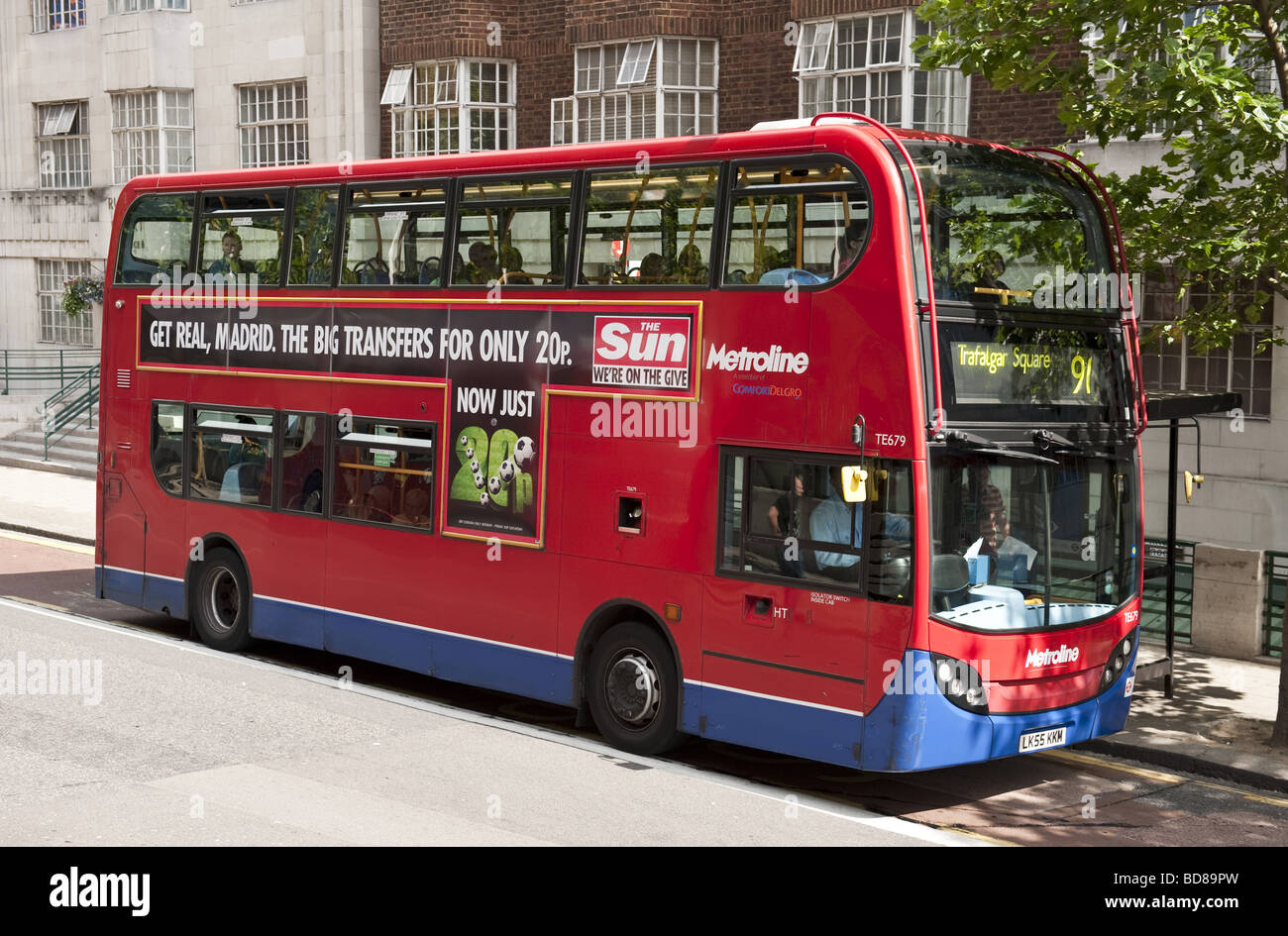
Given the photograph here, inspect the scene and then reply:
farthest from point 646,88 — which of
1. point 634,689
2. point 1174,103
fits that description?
point 634,689

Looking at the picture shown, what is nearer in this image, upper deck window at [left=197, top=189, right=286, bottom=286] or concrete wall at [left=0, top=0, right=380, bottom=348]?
upper deck window at [left=197, top=189, right=286, bottom=286]

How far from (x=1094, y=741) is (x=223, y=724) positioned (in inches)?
252

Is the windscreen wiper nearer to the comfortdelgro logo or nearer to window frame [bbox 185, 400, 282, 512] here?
the comfortdelgro logo

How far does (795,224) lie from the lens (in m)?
9.33

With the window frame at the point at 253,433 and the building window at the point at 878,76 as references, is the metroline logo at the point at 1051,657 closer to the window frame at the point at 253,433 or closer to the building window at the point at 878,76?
the window frame at the point at 253,433

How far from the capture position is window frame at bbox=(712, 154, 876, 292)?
29.2 ft

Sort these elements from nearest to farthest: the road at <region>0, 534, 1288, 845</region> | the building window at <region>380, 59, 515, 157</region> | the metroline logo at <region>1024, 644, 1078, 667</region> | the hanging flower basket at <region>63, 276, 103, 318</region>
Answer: the road at <region>0, 534, 1288, 845</region> < the metroline logo at <region>1024, 644, 1078, 667</region> < the building window at <region>380, 59, 515, 157</region> < the hanging flower basket at <region>63, 276, 103, 318</region>

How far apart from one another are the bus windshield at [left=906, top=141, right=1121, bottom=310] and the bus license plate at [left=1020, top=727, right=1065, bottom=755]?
2.63 meters

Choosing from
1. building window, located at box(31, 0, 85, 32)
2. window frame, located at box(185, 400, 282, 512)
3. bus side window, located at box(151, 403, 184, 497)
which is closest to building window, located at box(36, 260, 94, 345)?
building window, located at box(31, 0, 85, 32)

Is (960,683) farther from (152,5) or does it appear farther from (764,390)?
(152,5)

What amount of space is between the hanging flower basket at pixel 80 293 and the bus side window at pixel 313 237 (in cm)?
2228

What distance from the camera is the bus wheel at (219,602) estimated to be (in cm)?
1394

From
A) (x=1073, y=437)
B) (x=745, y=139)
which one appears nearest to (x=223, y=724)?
(x=745, y=139)

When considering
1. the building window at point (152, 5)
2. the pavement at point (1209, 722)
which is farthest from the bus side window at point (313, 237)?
the building window at point (152, 5)
